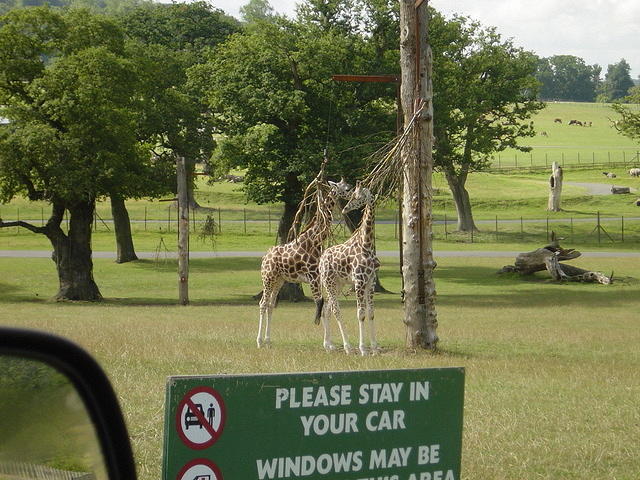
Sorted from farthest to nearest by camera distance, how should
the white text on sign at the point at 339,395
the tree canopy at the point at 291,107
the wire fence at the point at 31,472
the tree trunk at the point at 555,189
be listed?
1. the tree trunk at the point at 555,189
2. the tree canopy at the point at 291,107
3. the white text on sign at the point at 339,395
4. the wire fence at the point at 31,472

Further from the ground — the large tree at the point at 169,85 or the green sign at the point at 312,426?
the large tree at the point at 169,85

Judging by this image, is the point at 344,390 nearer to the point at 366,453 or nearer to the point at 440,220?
the point at 366,453

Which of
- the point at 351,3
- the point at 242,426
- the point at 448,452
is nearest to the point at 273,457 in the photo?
the point at 242,426

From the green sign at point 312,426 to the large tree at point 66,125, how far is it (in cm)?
2805

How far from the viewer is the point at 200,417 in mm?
4539

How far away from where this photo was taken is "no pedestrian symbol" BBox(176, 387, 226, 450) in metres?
4.45

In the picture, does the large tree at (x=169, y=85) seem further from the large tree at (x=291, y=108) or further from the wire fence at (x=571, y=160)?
the wire fence at (x=571, y=160)

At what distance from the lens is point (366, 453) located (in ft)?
16.1

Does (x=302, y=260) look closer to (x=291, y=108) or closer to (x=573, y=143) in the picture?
(x=291, y=108)

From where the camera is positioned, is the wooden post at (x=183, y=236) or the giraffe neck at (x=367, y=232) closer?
the giraffe neck at (x=367, y=232)

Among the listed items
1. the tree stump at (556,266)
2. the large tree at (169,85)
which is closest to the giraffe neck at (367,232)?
the large tree at (169,85)

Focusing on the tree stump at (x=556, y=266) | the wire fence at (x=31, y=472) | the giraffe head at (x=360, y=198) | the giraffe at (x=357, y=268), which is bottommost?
the tree stump at (x=556, y=266)

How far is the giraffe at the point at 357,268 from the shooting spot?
16109mm

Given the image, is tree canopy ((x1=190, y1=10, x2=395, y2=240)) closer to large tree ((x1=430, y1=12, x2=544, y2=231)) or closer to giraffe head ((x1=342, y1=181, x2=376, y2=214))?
large tree ((x1=430, y1=12, x2=544, y2=231))
